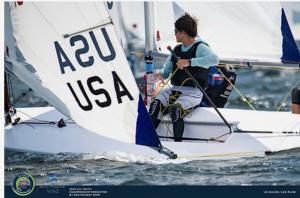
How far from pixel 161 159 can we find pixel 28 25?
135cm

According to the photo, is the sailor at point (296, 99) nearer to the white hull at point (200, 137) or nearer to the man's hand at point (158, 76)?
the white hull at point (200, 137)

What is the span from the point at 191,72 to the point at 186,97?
0.20 m

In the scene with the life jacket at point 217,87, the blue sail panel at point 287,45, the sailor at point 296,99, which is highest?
the blue sail panel at point 287,45

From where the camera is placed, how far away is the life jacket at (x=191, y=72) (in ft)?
21.3

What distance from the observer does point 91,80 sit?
5.93 meters

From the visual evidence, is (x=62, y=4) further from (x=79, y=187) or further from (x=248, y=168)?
(x=248, y=168)

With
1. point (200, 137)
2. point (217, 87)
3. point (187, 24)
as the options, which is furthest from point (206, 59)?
point (217, 87)

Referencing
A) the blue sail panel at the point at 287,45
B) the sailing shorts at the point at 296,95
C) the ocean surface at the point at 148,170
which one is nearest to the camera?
the ocean surface at the point at 148,170

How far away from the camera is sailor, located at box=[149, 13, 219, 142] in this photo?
20.9 feet

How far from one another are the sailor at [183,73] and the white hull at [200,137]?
0.15m

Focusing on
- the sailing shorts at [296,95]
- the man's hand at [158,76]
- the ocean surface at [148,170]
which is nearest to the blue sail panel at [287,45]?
the sailing shorts at [296,95]

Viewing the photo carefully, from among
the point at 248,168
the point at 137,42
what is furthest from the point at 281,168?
the point at 137,42

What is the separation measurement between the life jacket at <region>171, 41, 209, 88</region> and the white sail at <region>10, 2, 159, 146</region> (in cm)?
69

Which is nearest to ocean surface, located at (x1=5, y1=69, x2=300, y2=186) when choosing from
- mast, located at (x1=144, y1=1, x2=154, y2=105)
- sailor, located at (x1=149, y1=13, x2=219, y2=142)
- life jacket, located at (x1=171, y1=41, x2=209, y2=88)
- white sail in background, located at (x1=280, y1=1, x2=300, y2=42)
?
sailor, located at (x1=149, y1=13, x2=219, y2=142)
